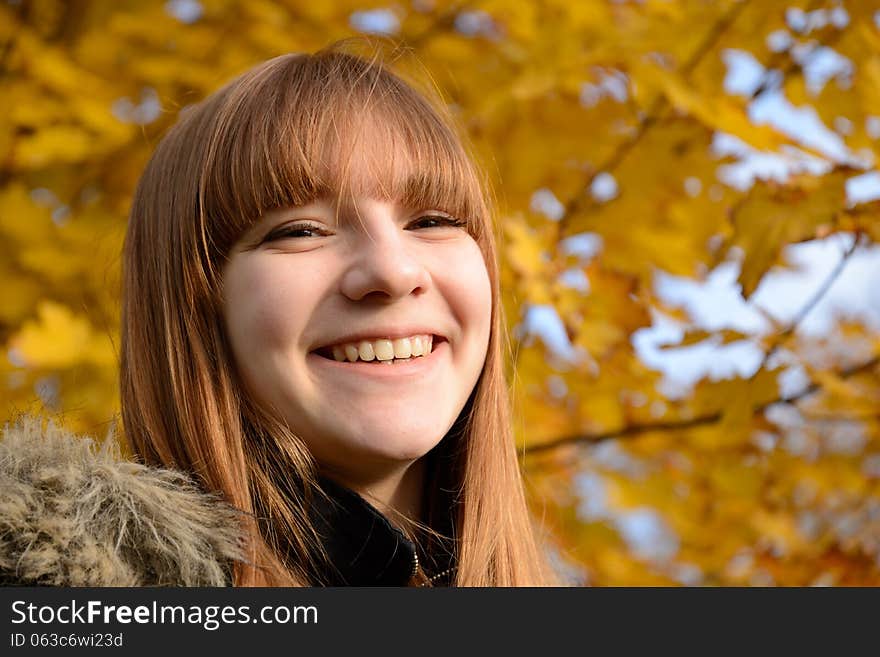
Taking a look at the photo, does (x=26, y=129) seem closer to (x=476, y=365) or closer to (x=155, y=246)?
(x=155, y=246)

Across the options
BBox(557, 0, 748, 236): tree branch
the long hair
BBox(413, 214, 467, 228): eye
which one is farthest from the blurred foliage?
BBox(413, 214, 467, 228): eye

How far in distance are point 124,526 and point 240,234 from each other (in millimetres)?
453

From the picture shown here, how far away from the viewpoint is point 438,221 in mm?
1549

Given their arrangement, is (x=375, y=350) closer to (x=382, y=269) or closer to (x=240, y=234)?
(x=382, y=269)

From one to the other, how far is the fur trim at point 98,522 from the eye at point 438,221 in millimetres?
517

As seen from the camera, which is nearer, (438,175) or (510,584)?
(438,175)

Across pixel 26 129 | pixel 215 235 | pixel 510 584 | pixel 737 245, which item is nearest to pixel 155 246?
pixel 215 235

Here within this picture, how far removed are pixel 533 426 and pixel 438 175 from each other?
1402 millimetres

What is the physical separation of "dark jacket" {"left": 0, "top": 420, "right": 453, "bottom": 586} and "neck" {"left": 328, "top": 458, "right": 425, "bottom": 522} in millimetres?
95

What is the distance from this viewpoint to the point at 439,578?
158 cm

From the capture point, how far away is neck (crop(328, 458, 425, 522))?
1.47 meters

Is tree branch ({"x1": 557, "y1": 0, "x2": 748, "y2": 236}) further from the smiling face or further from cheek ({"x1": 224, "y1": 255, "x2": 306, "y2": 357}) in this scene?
cheek ({"x1": 224, "y1": 255, "x2": 306, "y2": 357})

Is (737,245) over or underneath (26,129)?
underneath

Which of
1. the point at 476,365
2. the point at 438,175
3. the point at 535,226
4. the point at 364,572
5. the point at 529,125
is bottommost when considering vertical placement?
the point at 364,572
